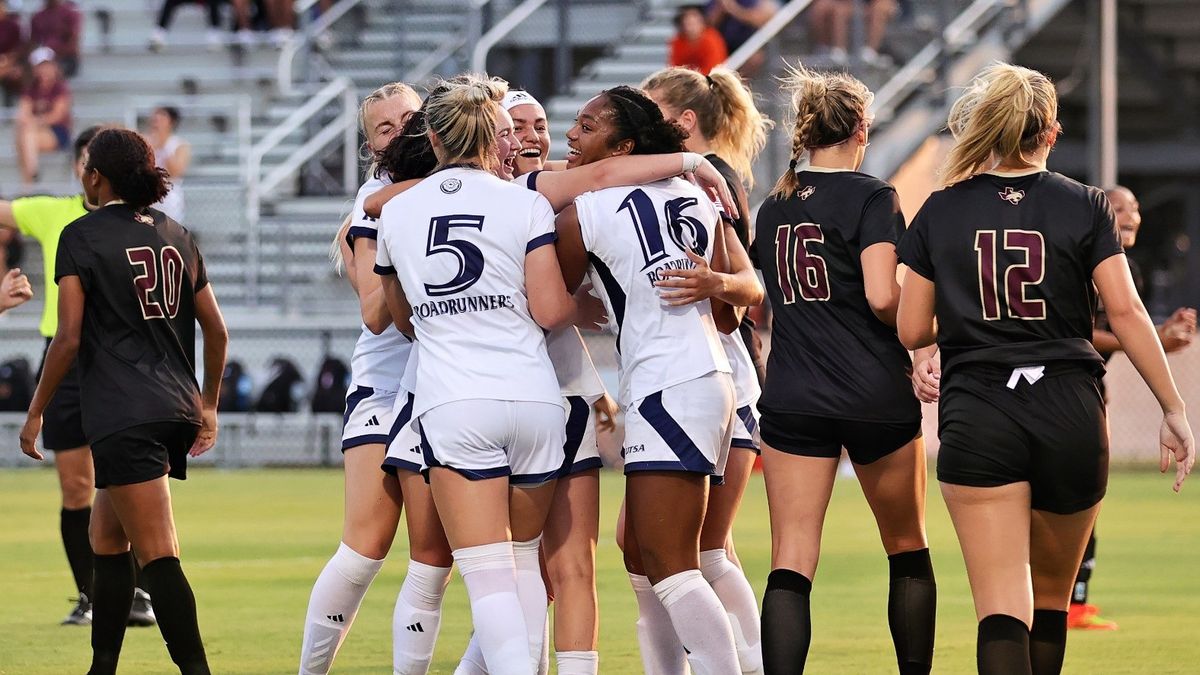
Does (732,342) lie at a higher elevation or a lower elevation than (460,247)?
lower

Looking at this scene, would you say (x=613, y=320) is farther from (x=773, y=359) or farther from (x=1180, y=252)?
(x=1180, y=252)

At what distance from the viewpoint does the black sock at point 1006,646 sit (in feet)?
17.3

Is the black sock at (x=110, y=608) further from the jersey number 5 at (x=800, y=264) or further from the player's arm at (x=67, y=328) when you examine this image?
the jersey number 5 at (x=800, y=264)

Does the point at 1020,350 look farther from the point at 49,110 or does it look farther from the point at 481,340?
the point at 49,110

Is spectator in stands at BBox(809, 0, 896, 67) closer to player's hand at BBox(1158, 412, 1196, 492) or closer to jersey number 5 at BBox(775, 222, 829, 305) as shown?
jersey number 5 at BBox(775, 222, 829, 305)

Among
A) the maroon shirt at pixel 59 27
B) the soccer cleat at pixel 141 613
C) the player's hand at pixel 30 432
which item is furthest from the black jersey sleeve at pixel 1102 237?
the maroon shirt at pixel 59 27

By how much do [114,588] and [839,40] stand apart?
12645 mm

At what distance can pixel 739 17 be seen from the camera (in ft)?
64.0

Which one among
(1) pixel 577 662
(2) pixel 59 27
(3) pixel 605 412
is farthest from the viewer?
(2) pixel 59 27

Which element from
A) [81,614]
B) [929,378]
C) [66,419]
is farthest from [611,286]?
[81,614]

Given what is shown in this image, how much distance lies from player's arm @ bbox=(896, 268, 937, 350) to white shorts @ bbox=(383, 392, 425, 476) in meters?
1.48

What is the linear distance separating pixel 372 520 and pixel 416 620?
447 millimetres

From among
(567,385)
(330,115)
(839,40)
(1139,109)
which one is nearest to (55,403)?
(567,385)

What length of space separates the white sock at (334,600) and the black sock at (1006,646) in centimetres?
206
